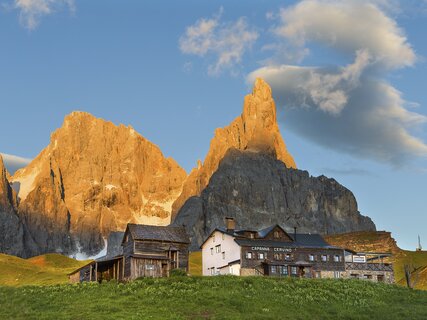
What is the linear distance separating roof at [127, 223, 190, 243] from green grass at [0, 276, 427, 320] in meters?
14.5

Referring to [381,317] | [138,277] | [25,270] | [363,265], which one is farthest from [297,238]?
[25,270]

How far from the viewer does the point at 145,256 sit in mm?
71875

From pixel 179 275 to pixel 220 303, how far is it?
1391 centimetres

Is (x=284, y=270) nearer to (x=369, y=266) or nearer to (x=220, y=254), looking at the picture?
(x=220, y=254)

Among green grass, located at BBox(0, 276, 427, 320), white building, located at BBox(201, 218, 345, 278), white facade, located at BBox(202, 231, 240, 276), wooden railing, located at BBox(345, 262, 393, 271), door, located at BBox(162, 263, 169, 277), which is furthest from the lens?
wooden railing, located at BBox(345, 262, 393, 271)

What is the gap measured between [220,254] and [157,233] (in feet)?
56.5

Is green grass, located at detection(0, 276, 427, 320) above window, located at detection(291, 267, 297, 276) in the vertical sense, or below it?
below

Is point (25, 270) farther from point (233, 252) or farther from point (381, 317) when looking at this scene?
point (381, 317)

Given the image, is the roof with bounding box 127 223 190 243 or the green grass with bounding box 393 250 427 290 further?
the green grass with bounding box 393 250 427 290

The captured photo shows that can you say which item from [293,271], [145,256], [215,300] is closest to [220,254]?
[293,271]

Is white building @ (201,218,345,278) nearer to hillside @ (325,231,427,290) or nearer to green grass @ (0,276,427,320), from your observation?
green grass @ (0,276,427,320)

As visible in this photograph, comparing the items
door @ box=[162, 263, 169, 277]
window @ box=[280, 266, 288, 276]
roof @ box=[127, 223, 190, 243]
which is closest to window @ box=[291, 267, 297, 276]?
window @ box=[280, 266, 288, 276]

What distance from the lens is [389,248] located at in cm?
13175

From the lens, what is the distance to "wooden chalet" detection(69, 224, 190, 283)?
7162 centimetres
